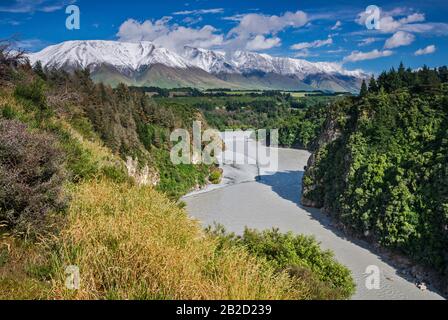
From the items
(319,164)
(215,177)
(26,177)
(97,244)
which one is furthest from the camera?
(215,177)

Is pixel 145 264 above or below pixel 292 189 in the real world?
above

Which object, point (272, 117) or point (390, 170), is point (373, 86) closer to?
point (390, 170)

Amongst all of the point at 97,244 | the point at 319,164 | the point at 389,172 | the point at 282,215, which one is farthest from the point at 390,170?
the point at 97,244

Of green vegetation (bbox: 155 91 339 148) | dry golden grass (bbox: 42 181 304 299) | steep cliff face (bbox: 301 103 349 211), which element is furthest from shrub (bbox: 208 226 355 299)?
green vegetation (bbox: 155 91 339 148)

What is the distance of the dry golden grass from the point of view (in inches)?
226

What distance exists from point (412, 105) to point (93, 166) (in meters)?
36.4

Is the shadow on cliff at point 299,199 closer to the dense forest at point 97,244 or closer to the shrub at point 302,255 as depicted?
the shrub at point 302,255

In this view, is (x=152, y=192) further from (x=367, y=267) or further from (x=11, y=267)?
(x=367, y=267)

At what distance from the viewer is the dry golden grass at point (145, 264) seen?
18.8 ft

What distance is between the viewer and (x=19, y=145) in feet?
25.8

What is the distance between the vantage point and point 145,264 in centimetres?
621

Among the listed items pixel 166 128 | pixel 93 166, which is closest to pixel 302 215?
pixel 166 128

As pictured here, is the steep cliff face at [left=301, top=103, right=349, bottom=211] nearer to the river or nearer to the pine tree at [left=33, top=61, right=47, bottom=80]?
the river

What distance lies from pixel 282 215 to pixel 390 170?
11.3 meters
